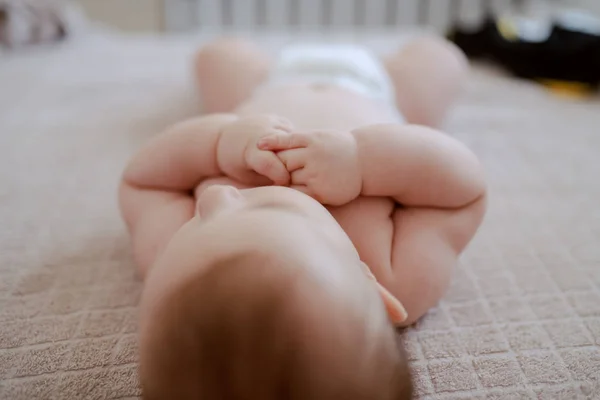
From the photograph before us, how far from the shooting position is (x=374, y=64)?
1.06 metres

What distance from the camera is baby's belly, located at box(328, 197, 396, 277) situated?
624 millimetres

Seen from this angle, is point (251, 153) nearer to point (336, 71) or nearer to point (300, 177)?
point (300, 177)

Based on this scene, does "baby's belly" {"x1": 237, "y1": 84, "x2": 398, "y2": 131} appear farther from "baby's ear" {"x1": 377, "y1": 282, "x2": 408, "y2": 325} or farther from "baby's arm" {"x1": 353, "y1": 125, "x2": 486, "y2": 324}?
"baby's ear" {"x1": 377, "y1": 282, "x2": 408, "y2": 325}

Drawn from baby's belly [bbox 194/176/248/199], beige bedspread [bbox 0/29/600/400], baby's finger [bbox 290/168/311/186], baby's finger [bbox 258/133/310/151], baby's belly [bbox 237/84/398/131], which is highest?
baby's finger [bbox 258/133/310/151]

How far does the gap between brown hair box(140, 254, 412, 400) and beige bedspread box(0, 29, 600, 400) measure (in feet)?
0.55

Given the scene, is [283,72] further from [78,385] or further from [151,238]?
[78,385]

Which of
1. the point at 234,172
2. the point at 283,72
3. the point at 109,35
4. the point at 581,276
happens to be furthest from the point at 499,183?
the point at 109,35

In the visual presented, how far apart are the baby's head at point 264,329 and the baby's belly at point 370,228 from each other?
7.0 inches

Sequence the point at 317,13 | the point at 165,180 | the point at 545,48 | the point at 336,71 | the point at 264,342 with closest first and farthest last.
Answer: the point at 264,342, the point at 165,180, the point at 336,71, the point at 545,48, the point at 317,13

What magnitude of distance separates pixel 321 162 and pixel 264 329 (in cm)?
24

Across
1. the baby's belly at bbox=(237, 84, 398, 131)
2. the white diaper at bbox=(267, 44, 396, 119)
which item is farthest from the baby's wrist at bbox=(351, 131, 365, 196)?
the white diaper at bbox=(267, 44, 396, 119)

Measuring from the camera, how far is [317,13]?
82.0 inches

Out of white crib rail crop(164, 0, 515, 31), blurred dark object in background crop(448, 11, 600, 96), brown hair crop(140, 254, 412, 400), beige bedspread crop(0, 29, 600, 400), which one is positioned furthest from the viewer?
white crib rail crop(164, 0, 515, 31)

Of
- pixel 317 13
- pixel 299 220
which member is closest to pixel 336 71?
pixel 299 220
